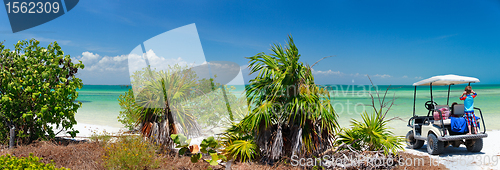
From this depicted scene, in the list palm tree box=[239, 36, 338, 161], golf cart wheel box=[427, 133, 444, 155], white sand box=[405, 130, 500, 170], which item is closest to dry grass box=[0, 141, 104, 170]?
palm tree box=[239, 36, 338, 161]

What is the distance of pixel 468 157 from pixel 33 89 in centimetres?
1115

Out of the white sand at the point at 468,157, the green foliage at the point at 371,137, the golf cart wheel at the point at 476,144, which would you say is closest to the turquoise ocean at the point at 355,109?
the green foliage at the point at 371,137

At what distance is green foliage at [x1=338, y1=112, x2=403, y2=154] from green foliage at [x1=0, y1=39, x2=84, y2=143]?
6.89 metres

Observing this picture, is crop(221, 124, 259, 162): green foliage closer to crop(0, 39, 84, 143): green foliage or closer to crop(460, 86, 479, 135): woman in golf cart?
crop(0, 39, 84, 143): green foliage

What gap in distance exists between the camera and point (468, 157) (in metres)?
6.79

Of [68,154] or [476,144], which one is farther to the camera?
[476,144]

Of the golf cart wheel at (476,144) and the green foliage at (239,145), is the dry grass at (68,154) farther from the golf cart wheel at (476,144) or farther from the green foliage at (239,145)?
the golf cart wheel at (476,144)

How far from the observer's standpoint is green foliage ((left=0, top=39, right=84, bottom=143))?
6.25 metres

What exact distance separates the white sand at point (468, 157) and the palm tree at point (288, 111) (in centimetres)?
344

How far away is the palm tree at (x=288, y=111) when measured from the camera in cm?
505

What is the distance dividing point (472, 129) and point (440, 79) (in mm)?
1530

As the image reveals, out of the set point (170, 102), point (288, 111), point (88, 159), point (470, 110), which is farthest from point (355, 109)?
point (88, 159)

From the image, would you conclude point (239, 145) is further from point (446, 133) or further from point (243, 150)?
point (446, 133)

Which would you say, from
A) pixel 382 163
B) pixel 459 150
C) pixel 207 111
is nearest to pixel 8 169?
pixel 207 111
